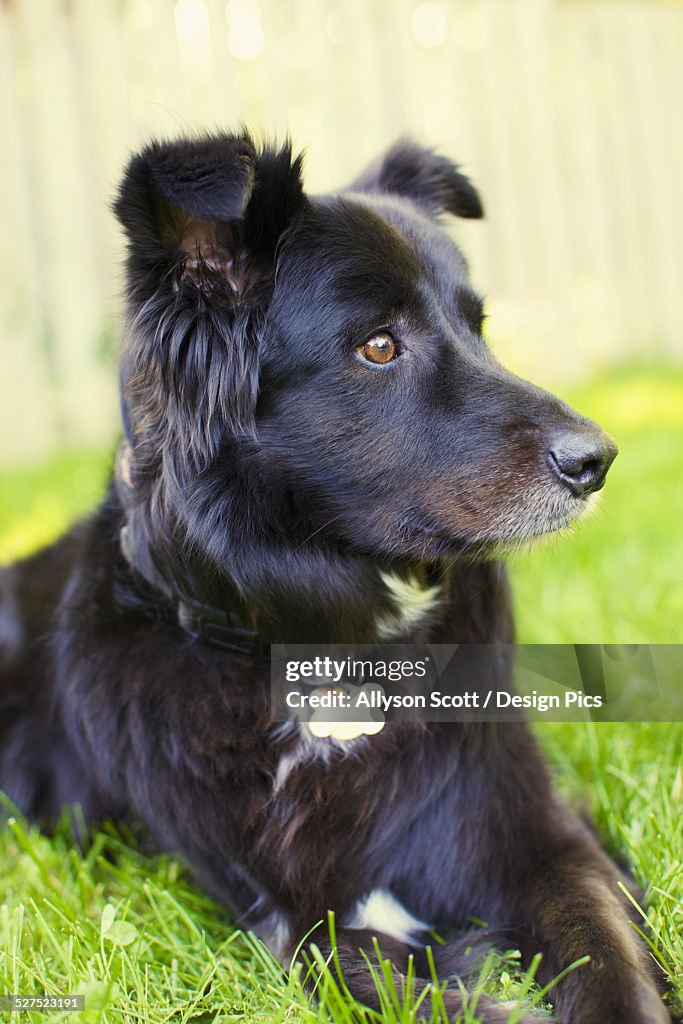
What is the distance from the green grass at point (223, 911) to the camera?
184 cm

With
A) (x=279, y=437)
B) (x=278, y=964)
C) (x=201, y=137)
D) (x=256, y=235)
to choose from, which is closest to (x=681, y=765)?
(x=278, y=964)

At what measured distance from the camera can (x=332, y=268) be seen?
219cm

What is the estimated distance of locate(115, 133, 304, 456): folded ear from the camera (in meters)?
2.01

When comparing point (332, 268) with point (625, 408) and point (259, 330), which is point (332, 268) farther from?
point (625, 408)

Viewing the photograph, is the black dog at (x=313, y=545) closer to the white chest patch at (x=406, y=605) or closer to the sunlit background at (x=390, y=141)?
the white chest patch at (x=406, y=605)

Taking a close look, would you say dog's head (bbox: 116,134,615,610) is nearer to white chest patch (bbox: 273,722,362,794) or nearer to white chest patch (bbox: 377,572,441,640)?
white chest patch (bbox: 377,572,441,640)

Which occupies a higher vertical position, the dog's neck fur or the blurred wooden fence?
the blurred wooden fence

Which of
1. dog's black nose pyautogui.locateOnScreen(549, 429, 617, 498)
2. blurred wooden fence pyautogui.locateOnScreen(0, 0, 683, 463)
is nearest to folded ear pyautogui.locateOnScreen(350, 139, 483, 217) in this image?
dog's black nose pyautogui.locateOnScreen(549, 429, 617, 498)

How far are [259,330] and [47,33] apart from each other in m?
5.81

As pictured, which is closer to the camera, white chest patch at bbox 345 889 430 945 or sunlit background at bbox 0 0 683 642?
white chest patch at bbox 345 889 430 945

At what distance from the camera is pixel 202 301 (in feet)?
6.86

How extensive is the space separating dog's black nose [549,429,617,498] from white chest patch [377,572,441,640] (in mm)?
470

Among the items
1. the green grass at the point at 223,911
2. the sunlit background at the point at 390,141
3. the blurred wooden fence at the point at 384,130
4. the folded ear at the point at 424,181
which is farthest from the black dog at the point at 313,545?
the blurred wooden fence at the point at 384,130

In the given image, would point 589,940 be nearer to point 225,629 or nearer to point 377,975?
point 377,975
